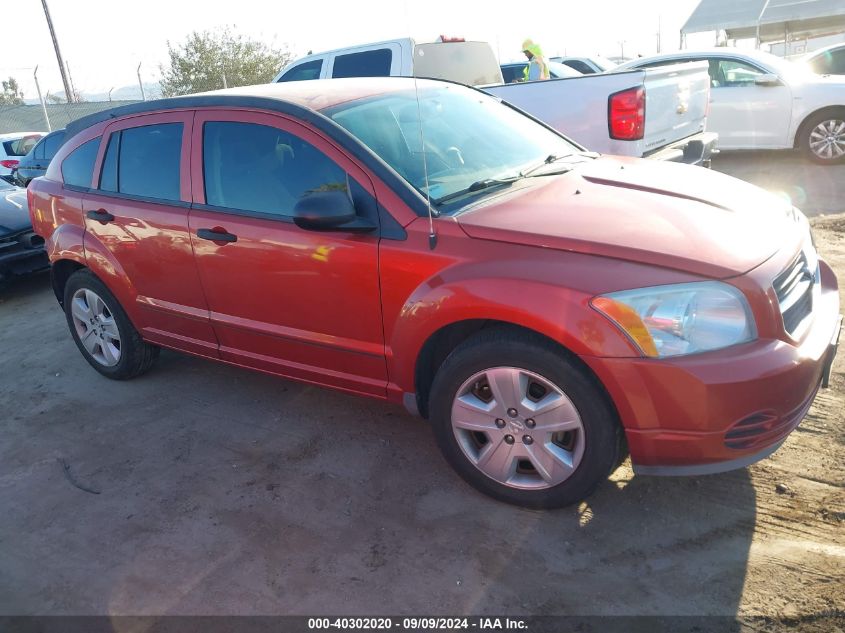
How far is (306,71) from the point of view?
901 centimetres

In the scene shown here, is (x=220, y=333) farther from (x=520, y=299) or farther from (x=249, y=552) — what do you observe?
(x=520, y=299)

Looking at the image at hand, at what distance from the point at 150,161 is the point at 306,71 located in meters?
5.53

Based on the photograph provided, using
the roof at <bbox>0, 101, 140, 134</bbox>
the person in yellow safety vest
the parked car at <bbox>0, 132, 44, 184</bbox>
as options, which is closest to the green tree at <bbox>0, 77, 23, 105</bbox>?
the roof at <bbox>0, 101, 140, 134</bbox>

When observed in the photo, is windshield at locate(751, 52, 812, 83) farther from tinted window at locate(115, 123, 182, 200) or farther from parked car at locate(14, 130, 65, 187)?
parked car at locate(14, 130, 65, 187)

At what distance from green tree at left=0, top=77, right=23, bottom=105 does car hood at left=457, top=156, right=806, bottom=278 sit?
40408mm

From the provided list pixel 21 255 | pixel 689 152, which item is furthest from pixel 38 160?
pixel 689 152

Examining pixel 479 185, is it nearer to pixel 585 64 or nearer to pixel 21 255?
pixel 21 255

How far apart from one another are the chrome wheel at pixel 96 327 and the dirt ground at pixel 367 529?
27.2 inches

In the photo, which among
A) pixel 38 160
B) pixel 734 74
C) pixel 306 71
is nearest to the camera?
pixel 306 71

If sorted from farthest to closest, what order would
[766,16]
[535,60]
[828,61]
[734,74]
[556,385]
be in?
[766,16] < [828,61] < [734,74] < [535,60] < [556,385]

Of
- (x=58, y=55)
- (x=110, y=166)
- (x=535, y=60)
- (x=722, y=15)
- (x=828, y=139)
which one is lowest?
(x=828, y=139)

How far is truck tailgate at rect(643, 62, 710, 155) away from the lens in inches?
228

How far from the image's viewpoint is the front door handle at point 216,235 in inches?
137

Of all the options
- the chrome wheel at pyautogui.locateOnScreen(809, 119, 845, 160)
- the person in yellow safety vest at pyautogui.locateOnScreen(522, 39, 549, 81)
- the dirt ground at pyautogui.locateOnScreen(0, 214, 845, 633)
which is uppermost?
the person in yellow safety vest at pyautogui.locateOnScreen(522, 39, 549, 81)
